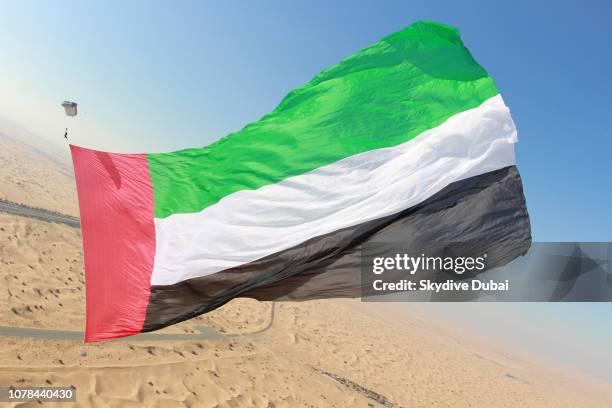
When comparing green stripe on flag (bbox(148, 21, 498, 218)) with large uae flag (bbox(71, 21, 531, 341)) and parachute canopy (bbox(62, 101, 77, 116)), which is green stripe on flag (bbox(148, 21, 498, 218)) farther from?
parachute canopy (bbox(62, 101, 77, 116))

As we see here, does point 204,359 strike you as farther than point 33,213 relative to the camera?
No

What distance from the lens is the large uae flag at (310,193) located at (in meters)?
3.79

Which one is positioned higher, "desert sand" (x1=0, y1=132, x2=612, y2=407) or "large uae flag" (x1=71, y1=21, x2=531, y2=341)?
"large uae flag" (x1=71, y1=21, x2=531, y2=341)

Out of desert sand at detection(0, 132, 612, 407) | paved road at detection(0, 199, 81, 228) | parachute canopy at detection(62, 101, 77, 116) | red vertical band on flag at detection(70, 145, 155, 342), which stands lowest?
desert sand at detection(0, 132, 612, 407)

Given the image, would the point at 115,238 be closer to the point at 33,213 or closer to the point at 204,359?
the point at 204,359

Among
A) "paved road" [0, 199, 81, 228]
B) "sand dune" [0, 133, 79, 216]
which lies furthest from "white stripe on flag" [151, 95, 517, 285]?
"sand dune" [0, 133, 79, 216]

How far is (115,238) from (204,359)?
8.13 m

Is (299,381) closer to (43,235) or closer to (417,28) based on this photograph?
(417,28)

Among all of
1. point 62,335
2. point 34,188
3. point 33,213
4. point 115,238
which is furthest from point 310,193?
point 34,188

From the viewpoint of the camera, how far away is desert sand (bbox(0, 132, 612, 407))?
27.1 ft

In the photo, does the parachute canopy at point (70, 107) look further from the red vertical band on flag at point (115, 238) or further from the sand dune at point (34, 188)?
the sand dune at point (34, 188)

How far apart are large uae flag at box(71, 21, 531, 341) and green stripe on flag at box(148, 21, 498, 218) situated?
0.02 metres

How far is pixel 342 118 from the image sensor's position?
5.19 meters

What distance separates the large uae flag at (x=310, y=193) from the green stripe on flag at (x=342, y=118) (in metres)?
0.02
